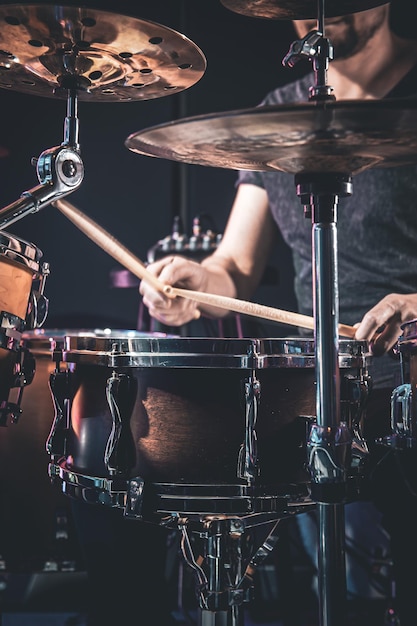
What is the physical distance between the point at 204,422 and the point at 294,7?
76 cm

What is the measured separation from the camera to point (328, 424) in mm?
1060

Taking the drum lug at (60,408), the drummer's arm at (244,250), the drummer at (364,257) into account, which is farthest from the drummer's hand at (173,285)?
the drum lug at (60,408)

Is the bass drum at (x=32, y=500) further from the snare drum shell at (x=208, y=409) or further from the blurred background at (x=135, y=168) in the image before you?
the blurred background at (x=135, y=168)

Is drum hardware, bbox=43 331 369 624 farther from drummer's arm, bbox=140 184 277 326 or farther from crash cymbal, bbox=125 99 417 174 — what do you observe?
drummer's arm, bbox=140 184 277 326

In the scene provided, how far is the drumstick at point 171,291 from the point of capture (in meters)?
1.50

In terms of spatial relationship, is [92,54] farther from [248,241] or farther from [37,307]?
[248,241]

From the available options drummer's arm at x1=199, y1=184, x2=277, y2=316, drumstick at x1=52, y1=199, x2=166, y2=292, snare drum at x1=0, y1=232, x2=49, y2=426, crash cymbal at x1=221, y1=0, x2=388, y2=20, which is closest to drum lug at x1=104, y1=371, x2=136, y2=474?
snare drum at x1=0, y1=232, x2=49, y2=426

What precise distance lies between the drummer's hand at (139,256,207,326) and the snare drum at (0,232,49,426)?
0.90 ft

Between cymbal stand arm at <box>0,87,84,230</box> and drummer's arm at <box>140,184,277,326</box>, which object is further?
drummer's arm at <box>140,184,277,326</box>

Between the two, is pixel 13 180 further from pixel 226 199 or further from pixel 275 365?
pixel 275 365

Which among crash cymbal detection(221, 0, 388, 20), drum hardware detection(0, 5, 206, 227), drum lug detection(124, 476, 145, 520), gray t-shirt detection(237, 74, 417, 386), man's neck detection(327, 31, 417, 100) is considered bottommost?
drum lug detection(124, 476, 145, 520)

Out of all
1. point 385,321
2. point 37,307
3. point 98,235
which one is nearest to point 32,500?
point 37,307

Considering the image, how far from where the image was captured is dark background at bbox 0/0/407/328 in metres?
3.48

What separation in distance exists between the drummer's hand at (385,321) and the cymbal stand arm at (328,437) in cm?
41
